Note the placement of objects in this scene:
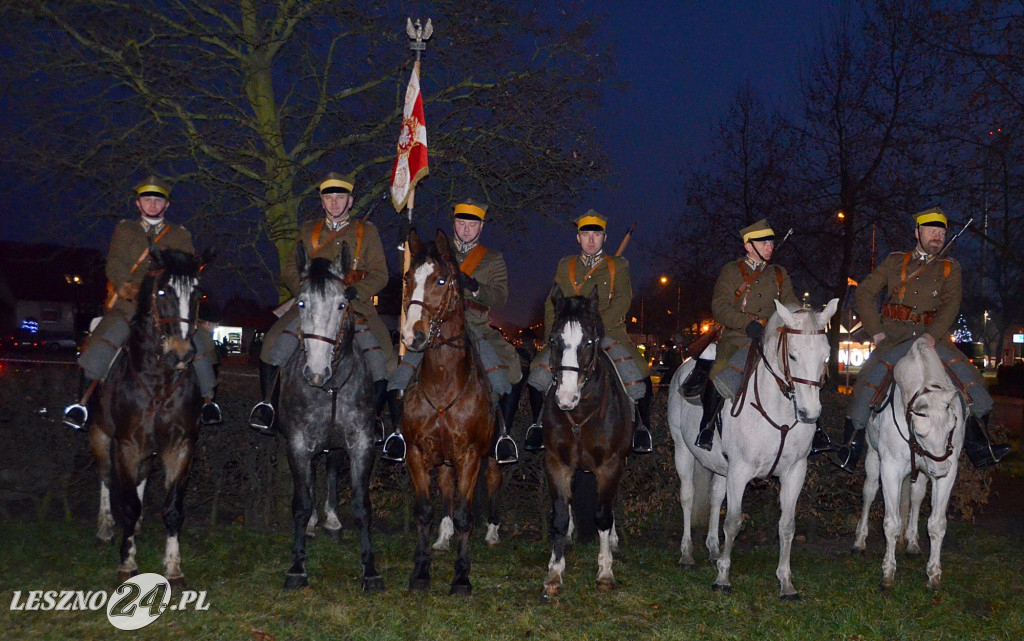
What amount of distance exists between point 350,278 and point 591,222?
2.43 metres

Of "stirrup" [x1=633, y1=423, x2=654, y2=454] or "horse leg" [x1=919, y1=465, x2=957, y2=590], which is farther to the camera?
"stirrup" [x1=633, y1=423, x2=654, y2=454]

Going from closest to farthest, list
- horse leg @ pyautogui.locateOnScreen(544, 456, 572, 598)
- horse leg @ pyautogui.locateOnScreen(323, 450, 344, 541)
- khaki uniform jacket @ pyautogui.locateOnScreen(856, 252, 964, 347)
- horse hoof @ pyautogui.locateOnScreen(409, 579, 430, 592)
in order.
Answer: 1. horse hoof @ pyautogui.locateOnScreen(409, 579, 430, 592)
2. horse leg @ pyautogui.locateOnScreen(544, 456, 572, 598)
3. khaki uniform jacket @ pyautogui.locateOnScreen(856, 252, 964, 347)
4. horse leg @ pyautogui.locateOnScreen(323, 450, 344, 541)

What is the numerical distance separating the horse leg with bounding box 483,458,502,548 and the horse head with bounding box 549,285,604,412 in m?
2.27

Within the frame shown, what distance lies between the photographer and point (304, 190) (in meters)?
10.2

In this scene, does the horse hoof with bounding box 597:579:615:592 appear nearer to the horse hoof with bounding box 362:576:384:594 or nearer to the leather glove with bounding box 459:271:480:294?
the horse hoof with bounding box 362:576:384:594

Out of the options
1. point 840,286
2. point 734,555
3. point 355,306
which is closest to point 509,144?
point 355,306

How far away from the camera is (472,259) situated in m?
7.83

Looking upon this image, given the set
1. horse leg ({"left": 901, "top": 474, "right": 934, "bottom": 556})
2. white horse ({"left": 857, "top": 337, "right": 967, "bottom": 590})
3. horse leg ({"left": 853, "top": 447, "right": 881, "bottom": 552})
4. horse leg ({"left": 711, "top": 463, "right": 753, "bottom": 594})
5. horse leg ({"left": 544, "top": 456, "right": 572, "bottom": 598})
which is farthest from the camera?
horse leg ({"left": 901, "top": 474, "right": 934, "bottom": 556})

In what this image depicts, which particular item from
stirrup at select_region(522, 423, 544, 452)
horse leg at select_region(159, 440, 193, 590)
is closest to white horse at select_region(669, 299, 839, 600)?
stirrup at select_region(522, 423, 544, 452)

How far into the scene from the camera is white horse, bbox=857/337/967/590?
A: 24.7ft

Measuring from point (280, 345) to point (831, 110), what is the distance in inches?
679

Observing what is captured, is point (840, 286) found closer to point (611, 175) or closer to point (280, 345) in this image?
point (611, 175)

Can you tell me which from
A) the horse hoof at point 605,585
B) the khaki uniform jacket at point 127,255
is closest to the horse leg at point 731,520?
the horse hoof at point 605,585

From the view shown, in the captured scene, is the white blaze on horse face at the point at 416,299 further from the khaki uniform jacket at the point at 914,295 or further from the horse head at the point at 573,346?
the khaki uniform jacket at the point at 914,295
